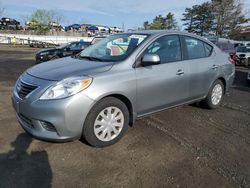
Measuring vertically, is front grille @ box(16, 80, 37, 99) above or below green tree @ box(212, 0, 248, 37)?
below

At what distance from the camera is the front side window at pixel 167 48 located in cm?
449

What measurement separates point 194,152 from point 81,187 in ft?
5.52

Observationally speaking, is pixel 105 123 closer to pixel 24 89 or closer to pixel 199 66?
pixel 24 89

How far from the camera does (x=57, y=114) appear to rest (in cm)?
342

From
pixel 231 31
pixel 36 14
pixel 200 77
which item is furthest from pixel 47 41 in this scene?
pixel 200 77

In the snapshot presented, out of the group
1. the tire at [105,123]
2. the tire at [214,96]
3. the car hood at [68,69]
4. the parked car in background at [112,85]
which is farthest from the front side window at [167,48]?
the tire at [214,96]

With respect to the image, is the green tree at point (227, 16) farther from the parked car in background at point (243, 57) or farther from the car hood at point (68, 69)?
the car hood at point (68, 69)

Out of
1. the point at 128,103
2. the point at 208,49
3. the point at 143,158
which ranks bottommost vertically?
the point at 143,158

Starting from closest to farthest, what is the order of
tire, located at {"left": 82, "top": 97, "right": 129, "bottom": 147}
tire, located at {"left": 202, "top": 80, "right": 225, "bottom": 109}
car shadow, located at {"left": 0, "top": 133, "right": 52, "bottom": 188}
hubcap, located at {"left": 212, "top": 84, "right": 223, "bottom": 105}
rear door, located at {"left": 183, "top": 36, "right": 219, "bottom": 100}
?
1. car shadow, located at {"left": 0, "top": 133, "right": 52, "bottom": 188}
2. tire, located at {"left": 82, "top": 97, "right": 129, "bottom": 147}
3. rear door, located at {"left": 183, "top": 36, "right": 219, "bottom": 100}
4. tire, located at {"left": 202, "top": 80, "right": 225, "bottom": 109}
5. hubcap, located at {"left": 212, "top": 84, "right": 223, "bottom": 105}

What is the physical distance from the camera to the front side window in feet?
14.7

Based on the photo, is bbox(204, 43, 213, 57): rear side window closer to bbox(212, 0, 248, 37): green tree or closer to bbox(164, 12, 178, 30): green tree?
bbox(212, 0, 248, 37): green tree

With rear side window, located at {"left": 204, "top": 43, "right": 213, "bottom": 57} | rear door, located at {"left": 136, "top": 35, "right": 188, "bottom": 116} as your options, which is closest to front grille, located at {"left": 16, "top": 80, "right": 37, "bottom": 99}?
rear door, located at {"left": 136, "top": 35, "right": 188, "bottom": 116}

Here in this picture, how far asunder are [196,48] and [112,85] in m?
2.28

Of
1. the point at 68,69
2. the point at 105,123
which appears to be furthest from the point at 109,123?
the point at 68,69
